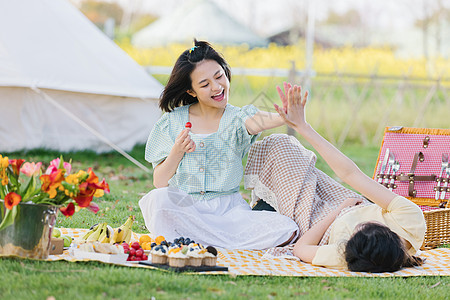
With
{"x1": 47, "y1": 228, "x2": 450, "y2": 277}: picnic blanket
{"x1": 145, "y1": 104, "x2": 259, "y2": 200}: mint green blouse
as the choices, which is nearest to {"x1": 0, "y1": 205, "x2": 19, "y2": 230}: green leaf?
{"x1": 47, "y1": 228, "x2": 450, "y2": 277}: picnic blanket

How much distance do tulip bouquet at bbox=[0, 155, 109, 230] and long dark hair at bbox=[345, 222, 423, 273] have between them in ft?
4.19

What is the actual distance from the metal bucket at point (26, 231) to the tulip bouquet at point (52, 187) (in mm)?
41

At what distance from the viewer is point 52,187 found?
2.88 meters

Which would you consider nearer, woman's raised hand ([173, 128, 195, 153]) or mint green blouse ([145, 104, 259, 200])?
woman's raised hand ([173, 128, 195, 153])

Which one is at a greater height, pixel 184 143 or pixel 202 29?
pixel 202 29

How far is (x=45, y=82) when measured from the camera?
7043 mm

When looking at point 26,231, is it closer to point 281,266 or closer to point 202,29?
point 281,266

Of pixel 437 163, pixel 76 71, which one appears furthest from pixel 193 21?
pixel 437 163

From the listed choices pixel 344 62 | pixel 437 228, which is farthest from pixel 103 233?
pixel 344 62

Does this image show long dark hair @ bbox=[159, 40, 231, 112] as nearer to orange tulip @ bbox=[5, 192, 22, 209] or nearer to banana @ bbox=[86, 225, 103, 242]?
banana @ bbox=[86, 225, 103, 242]

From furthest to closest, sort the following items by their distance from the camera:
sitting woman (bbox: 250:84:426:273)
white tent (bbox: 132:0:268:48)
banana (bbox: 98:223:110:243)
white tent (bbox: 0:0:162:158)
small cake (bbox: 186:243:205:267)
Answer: white tent (bbox: 132:0:268:48), white tent (bbox: 0:0:162:158), banana (bbox: 98:223:110:243), sitting woman (bbox: 250:84:426:273), small cake (bbox: 186:243:205:267)

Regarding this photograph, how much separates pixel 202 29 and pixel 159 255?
20563 millimetres

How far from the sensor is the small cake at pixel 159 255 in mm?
3092

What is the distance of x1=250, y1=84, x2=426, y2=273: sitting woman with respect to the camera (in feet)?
10.4
